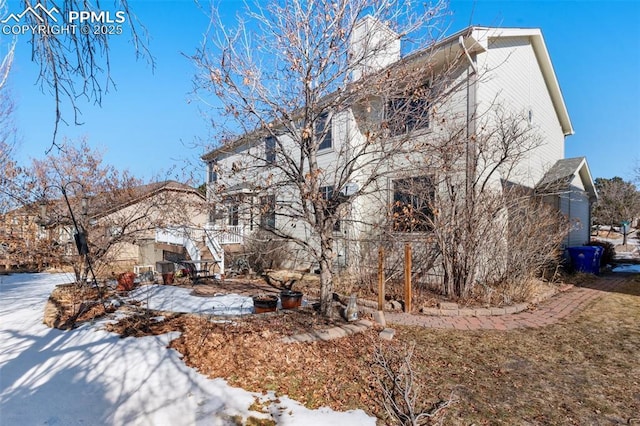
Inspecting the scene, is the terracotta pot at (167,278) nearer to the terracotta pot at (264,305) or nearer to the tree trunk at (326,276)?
the terracotta pot at (264,305)

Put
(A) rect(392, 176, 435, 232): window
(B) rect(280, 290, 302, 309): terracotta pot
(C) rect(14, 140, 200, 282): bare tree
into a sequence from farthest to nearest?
(C) rect(14, 140, 200, 282): bare tree → (A) rect(392, 176, 435, 232): window → (B) rect(280, 290, 302, 309): terracotta pot

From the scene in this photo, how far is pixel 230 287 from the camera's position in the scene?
952 centimetres

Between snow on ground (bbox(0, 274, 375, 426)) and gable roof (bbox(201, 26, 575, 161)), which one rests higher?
gable roof (bbox(201, 26, 575, 161))

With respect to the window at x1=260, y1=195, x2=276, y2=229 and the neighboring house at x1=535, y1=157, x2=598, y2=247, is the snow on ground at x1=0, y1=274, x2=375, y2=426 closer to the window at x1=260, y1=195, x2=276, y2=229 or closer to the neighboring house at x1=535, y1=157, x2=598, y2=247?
the window at x1=260, y1=195, x2=276, y2=229

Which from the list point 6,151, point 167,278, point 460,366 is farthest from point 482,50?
point 6,151

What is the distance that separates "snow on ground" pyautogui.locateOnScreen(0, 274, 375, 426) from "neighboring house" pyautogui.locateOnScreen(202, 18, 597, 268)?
2.17m

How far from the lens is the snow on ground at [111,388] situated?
9.82ft

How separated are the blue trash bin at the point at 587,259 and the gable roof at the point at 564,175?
6.95 feet

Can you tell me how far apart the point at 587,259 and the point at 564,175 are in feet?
9.81

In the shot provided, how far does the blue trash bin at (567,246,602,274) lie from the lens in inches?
436

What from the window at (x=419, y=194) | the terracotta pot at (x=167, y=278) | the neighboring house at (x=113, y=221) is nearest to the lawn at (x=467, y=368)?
the window at (x=419, y=194)

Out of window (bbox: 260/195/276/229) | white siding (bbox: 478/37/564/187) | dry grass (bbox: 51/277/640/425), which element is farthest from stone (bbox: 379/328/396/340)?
white siding (bbox: 478/37/564/187)

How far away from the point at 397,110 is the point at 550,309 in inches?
208

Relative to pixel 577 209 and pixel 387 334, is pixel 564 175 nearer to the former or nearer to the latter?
pixel 577 209
